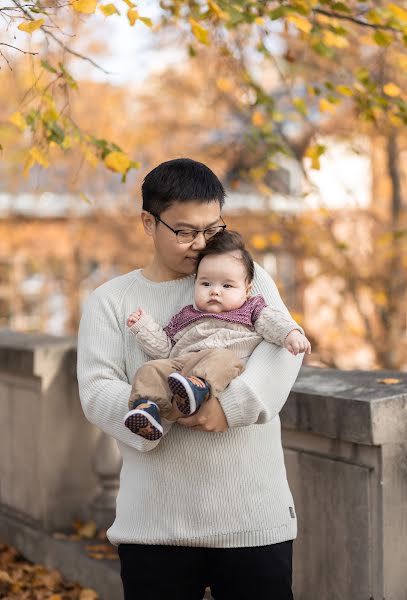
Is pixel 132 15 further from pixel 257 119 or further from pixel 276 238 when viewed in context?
pixel 276 238

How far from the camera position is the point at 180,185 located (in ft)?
7.43

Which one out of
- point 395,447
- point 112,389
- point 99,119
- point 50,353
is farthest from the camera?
point 99,119

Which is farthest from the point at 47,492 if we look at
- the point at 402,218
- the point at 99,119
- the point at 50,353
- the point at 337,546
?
the point at 99,119

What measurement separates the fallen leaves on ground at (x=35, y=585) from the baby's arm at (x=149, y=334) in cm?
205

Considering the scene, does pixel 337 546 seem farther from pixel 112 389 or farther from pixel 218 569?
pixel 112 389

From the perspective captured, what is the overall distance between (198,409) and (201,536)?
1.13 ft

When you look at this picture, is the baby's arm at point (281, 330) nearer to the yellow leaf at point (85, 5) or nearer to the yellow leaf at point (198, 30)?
the yellow leaf at point (85, 5)

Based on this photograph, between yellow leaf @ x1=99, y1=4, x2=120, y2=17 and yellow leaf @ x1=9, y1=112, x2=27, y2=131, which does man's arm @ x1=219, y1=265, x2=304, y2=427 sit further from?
yellow leaf @ x1=9, y1=112, x2=27, y2=131

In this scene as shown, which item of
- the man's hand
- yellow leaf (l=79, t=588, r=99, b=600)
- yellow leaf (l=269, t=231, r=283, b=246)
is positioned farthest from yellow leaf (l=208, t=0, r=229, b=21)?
yellow leaf (l=269, t=231, r=283, b=246)

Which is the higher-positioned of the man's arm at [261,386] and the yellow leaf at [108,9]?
the yellow leaf at [108,9]

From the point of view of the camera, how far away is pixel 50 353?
4.41 metres

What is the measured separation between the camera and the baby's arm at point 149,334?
7.35 feet

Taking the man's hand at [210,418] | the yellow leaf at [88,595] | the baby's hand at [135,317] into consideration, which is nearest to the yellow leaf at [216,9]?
the baby's hand at [135,317]

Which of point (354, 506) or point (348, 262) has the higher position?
point (348, 262)
